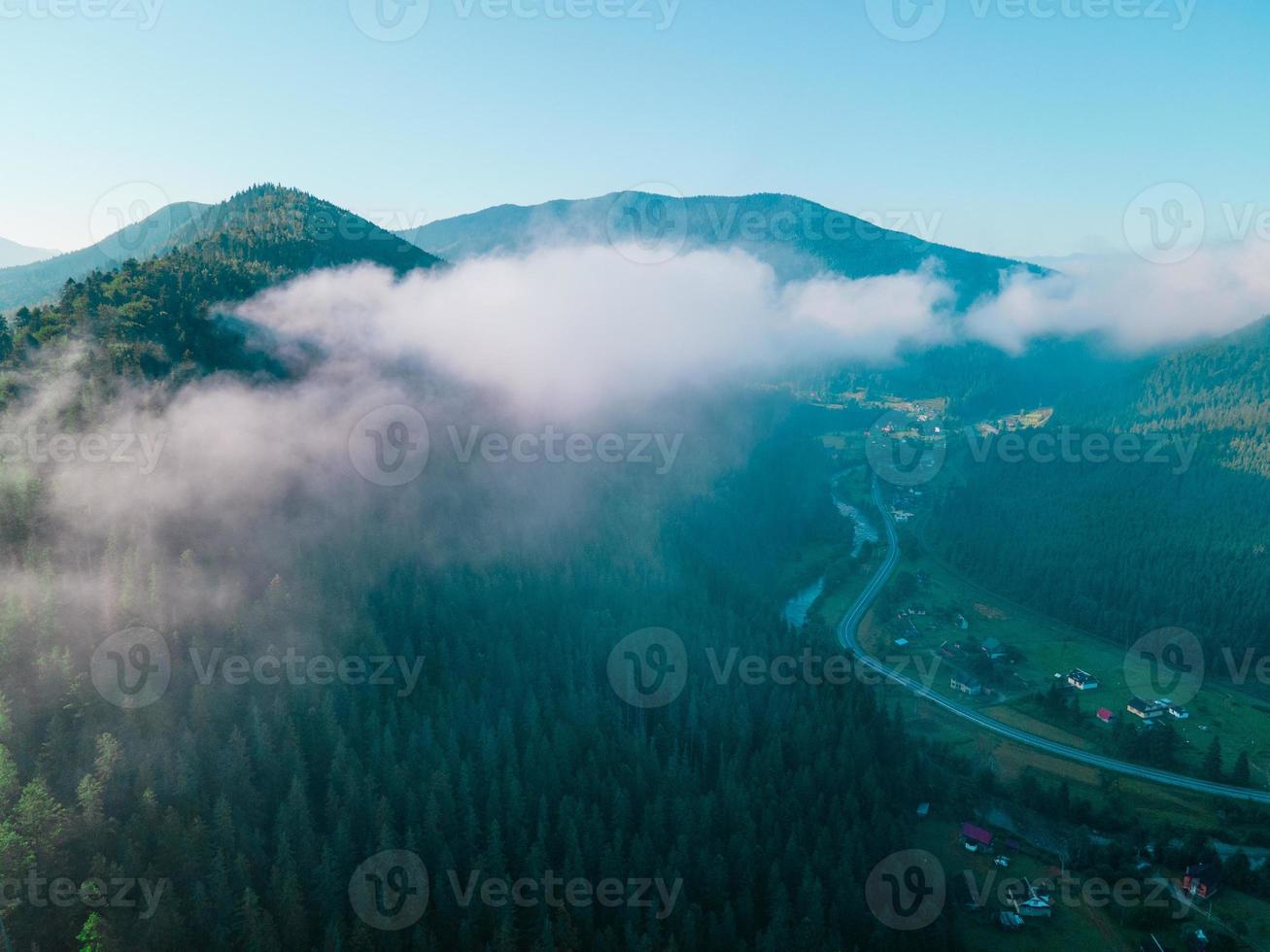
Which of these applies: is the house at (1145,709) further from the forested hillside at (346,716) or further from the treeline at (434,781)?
the treeline at (434,781)

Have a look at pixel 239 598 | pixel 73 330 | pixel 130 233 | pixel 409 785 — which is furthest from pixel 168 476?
pixel 130 233

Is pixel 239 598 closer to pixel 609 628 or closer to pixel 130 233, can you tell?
pixel 609 628
